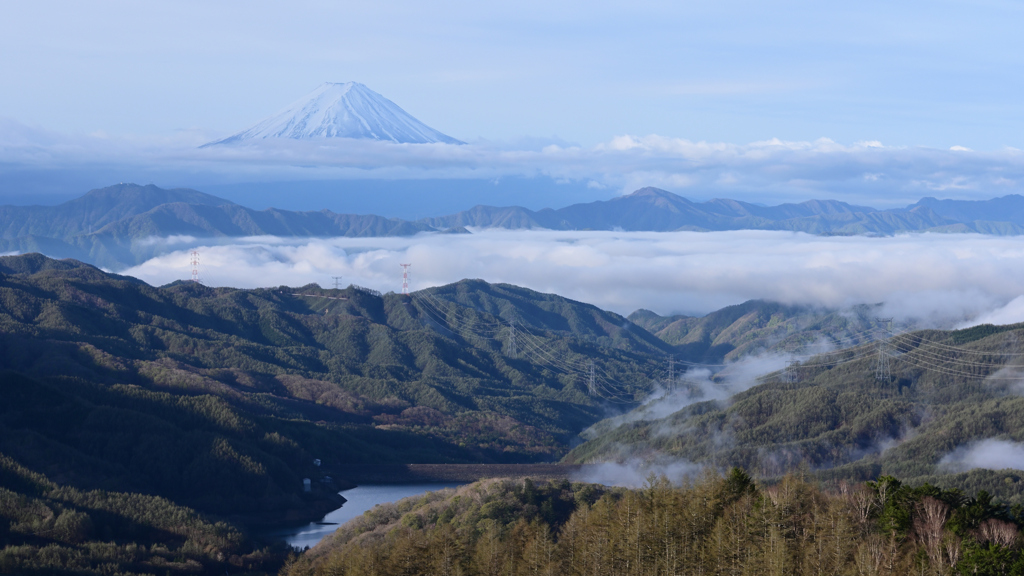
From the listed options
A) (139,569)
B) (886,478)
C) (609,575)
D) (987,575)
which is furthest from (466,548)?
(139,569)

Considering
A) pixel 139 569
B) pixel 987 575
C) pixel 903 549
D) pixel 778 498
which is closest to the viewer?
pixel 987 575

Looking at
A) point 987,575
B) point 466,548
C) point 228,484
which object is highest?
point 987,575

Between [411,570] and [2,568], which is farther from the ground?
[411,570]

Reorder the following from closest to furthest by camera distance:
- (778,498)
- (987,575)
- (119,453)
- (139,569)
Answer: (987,575) → (778,498) → (139,569) → (119,453)

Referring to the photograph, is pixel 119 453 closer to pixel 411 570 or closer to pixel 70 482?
pixel 70 482

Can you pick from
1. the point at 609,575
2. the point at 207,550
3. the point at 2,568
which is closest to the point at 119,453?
the point at 207,550

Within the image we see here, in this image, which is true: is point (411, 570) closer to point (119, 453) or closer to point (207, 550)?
point (207, 550)

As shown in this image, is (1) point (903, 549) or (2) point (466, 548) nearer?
(1) point (903, 549)
